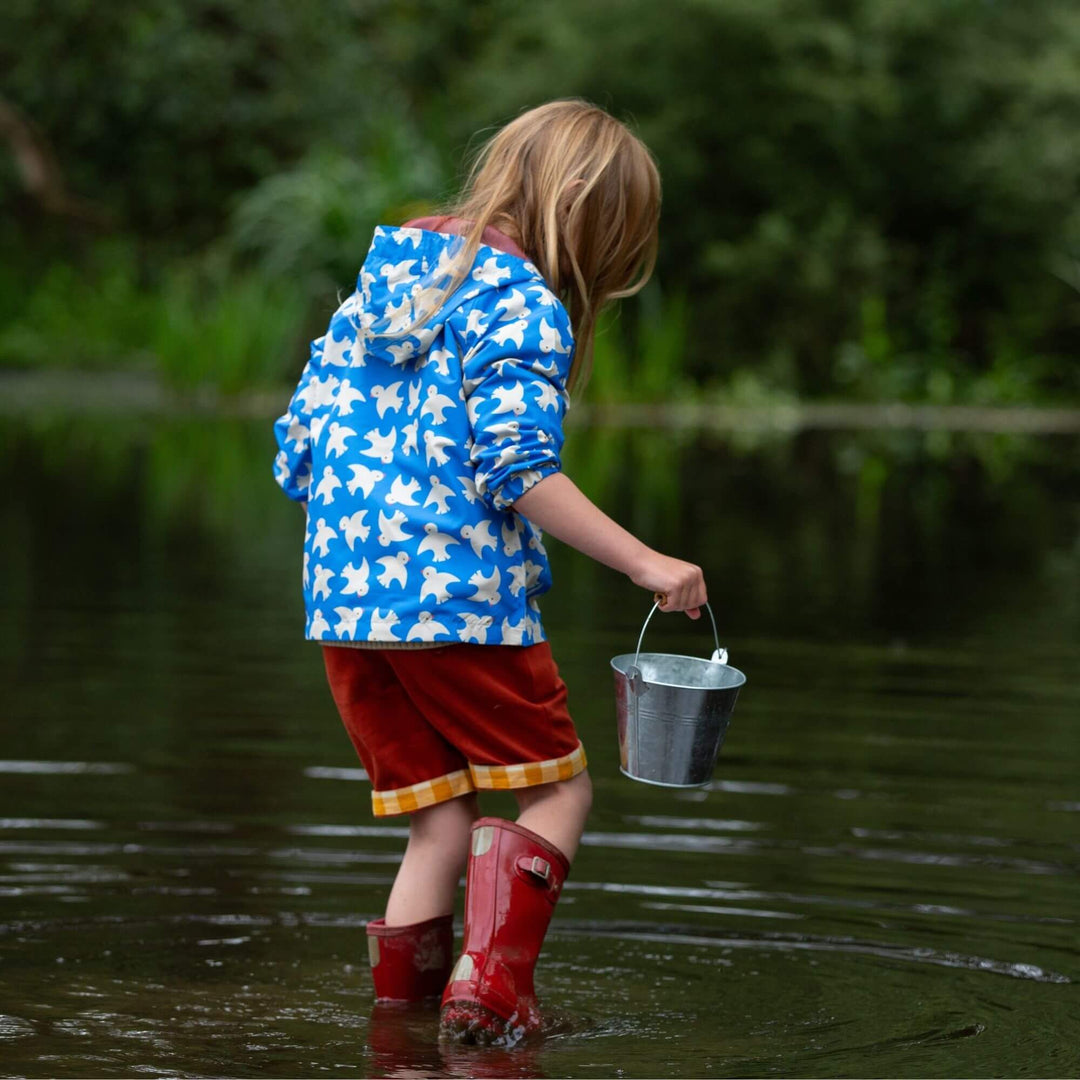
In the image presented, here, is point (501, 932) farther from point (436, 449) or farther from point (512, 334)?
point (512, 334)

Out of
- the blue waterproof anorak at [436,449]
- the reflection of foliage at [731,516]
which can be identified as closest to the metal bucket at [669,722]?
the blue waterproof anorak at [436,449]

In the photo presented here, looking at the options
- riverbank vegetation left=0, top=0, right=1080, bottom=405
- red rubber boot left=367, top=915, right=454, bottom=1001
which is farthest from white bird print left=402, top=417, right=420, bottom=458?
riverbank vegetation left=0, top=0, right=1080, bottom=405

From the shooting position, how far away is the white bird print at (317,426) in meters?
2.80

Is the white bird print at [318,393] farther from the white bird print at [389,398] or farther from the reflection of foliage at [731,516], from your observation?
the reflection of foliage at [731,516]

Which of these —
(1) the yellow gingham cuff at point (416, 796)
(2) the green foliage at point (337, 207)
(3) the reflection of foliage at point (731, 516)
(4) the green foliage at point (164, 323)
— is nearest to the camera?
(1) the yellow gingham cuff at point (416, 796)

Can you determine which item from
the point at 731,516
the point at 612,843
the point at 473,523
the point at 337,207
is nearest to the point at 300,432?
the point at 473,523

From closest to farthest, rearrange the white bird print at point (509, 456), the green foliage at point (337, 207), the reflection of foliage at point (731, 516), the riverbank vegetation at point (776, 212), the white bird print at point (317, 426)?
the white bird print at point (509, 456)
the white bird print at point (317, 426)
the reflection of foliage at point (731, 516)
the green foliage at point (337, 207)
the riverbank vegetation at point (776, 212)

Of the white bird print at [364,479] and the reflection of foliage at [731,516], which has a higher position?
the white bird print at [364,479]

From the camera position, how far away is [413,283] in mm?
2723

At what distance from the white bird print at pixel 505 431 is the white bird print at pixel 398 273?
25 cm

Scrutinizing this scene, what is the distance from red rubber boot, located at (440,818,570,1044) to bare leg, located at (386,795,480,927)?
13 centimetres

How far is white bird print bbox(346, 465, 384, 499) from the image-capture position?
8.92 feet

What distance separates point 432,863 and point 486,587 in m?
0.47

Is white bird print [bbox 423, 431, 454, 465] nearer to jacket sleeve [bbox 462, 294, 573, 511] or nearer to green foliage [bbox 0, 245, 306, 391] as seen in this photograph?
jacket sleeve [bbox 462, 294, 573, 511]
